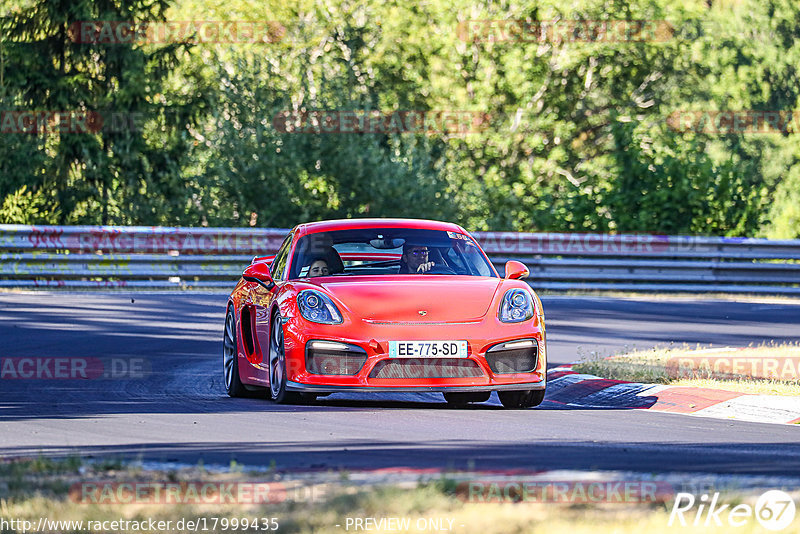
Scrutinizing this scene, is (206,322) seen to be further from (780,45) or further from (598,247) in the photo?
(780,45)

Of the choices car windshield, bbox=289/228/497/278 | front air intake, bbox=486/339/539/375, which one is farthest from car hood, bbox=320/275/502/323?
car windshield, bbox=289/228/497/278

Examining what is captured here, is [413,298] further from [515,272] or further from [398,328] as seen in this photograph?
[515,272]

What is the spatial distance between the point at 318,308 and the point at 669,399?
106 inches

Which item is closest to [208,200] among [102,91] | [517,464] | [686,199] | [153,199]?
[153,199]

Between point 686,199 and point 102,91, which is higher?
point 102,91

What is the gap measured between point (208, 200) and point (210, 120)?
12.4 feet

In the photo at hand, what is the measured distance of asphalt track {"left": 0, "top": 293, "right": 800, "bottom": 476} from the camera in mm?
7051

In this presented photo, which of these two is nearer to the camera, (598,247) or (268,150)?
(598,247)

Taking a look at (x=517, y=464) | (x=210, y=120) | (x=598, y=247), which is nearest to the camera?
(x=517, y=464)

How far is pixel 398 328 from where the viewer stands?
31.0 ft

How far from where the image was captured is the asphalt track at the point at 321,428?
23.1 ft

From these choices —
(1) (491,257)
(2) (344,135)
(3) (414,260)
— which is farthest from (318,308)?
(2) (344,135)

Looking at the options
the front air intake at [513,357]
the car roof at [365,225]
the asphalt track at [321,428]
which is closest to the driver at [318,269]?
the car roof at [365,225]

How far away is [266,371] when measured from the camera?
34.2ft
